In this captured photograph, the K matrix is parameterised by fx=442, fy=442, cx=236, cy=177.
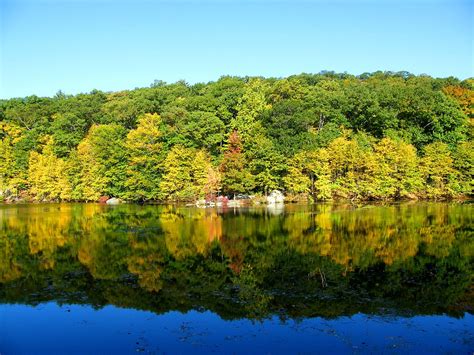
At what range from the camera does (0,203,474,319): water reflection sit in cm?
1449

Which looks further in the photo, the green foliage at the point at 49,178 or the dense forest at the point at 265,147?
the green foliage at the point at 49,178

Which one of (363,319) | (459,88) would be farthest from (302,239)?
(459,88)

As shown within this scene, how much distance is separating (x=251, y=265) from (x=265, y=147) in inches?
1178

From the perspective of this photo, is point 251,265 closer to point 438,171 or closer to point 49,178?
point 438,171

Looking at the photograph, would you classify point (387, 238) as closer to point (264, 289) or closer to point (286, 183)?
point (264, 289)

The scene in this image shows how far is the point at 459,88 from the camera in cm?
5634

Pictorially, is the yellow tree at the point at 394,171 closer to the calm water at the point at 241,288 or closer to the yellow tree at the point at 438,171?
the yellow tree at the point at 438,171

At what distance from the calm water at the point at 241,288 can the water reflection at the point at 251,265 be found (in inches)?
2.7

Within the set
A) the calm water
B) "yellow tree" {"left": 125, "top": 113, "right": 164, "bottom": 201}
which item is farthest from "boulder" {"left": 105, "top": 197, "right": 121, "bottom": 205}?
the calm water

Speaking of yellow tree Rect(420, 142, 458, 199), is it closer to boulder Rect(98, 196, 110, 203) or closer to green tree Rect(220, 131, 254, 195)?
green tree Rect(220, 131, 254, 195)

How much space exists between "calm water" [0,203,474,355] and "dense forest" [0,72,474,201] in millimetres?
19265

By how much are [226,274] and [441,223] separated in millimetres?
17406

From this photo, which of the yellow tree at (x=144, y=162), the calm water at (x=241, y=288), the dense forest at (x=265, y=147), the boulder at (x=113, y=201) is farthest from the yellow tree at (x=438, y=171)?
the boulder at (x=113, y=201)

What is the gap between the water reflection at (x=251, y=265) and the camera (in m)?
14.5
